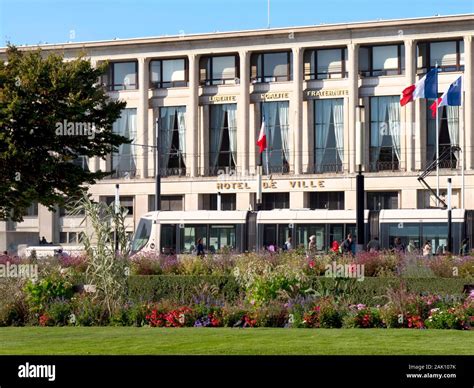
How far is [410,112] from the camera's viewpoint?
78.6 metres

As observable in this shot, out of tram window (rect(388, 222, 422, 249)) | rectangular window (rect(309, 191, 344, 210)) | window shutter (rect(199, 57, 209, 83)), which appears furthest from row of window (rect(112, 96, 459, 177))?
tram window (rect(388, 222, 422, 249))

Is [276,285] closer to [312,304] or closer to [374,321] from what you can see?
[312,304]

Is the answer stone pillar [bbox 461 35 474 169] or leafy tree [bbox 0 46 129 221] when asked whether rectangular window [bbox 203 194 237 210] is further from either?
leafy tree [bbox 0 46 129 221]

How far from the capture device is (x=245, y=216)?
2194 inches

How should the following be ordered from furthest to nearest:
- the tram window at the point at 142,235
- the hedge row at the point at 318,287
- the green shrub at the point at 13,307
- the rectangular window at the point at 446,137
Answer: the rectangular window at the point at 446,137
the tram window at the point at 142,235
the hedge row at the point at 318,287
the green shrub at the point at 13,307

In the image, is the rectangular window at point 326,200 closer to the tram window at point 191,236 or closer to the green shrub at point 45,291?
the tram window at point 191,236

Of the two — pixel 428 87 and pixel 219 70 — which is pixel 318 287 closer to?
pixel 428 87

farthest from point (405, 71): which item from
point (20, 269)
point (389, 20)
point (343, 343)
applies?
point (343, 343)

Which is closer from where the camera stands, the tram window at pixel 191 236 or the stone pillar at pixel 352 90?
the tram window at pixel 191 236

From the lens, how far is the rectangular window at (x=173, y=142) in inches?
3356

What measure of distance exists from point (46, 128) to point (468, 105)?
39966 mm

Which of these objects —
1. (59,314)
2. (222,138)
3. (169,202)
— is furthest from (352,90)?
(59,314)

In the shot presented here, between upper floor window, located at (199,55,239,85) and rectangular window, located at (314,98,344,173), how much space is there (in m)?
7.17

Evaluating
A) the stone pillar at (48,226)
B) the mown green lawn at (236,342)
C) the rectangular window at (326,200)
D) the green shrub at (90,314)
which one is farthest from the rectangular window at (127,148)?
the mown green lawn at (236,342)
